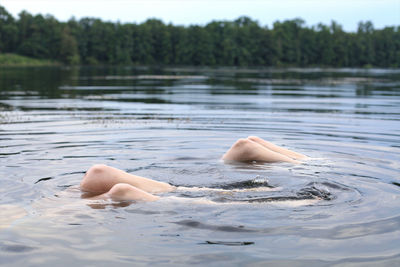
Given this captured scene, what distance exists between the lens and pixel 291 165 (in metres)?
8.70

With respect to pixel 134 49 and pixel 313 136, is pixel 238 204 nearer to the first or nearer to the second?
pixel 313 136

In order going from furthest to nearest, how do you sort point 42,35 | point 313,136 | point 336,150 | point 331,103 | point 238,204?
point 42,35
point 331,103
point 313,136
point 336,150
point 238,204

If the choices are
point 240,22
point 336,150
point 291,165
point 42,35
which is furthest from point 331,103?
point 240,22

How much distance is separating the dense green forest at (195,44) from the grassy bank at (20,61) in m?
8.13

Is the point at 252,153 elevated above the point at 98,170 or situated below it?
below

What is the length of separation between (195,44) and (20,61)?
150 ft

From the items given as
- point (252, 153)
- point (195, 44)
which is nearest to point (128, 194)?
point (252, 153)

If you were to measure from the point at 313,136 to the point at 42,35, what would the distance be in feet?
366

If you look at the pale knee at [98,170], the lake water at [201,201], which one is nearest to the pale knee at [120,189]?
the lake water at [201,201]

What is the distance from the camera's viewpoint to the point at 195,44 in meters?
126

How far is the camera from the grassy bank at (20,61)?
9212 cm

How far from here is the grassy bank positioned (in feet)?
302

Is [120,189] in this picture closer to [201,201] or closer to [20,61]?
[201,201]

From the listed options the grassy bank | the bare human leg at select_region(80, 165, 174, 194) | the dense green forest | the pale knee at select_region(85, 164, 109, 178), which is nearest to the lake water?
the bare human leg at select_region(80, 165, 174, 194)
